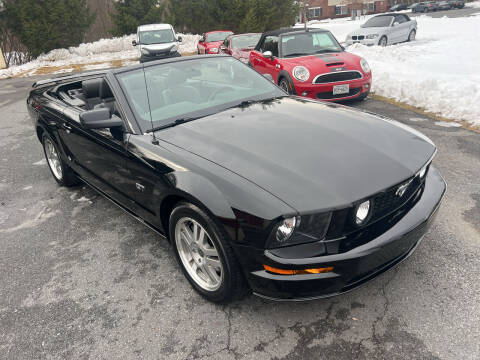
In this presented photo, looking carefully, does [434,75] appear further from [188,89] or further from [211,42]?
[211,42]

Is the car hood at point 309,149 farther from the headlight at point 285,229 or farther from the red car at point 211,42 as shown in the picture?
the red car at point 211,42

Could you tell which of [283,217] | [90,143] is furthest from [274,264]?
[90,143]

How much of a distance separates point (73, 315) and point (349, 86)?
6128mm

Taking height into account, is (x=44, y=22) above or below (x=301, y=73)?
above

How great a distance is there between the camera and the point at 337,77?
7.07 m

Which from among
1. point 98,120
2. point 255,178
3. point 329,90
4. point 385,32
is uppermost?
point 98,120

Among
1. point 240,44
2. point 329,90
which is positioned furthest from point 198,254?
point 240,44

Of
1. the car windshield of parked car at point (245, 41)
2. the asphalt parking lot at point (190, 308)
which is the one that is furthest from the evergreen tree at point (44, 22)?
the asphalt parking lot at point (190, 308)

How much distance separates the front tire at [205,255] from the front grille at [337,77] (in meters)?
5.14

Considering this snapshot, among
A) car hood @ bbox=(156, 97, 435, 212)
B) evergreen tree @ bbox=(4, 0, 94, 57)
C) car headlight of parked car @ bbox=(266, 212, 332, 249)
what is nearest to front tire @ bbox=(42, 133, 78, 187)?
car hood @ bbox=(156, 97, 435, 212)

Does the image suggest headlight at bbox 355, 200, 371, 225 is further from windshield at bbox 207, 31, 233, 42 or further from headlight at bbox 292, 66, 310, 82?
windshield at bbox 207, 31, 233, 42

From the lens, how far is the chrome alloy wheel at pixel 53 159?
15.9 ft

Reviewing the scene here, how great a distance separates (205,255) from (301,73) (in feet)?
17.7

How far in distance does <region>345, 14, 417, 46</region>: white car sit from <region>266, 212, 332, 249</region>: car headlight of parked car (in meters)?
15.2
